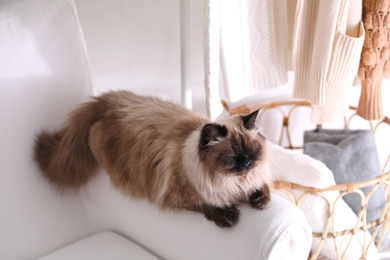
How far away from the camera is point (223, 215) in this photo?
0.86 m

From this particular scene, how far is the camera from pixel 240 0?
1140mm

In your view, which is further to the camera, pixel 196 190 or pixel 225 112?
pixel 225 112

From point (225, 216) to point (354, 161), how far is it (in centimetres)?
79

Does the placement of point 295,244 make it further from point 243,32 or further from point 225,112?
point 225,112

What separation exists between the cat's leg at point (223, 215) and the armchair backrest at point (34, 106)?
0.50m

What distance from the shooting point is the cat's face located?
0.83 metres

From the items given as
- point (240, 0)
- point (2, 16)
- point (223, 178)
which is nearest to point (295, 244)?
point (223, 178)

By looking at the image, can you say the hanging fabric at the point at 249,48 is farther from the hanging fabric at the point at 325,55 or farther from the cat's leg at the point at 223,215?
the cat's leg at the point at 223,215

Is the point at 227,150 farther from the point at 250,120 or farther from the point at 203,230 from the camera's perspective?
the point at 203,230

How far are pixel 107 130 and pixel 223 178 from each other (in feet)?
1.28

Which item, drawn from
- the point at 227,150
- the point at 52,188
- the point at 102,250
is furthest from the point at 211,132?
the point at 52,188

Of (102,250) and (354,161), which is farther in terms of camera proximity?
(354,161)

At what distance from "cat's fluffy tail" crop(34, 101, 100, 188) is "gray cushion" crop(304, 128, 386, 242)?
793mm

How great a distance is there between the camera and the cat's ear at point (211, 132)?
→ 81 cm
